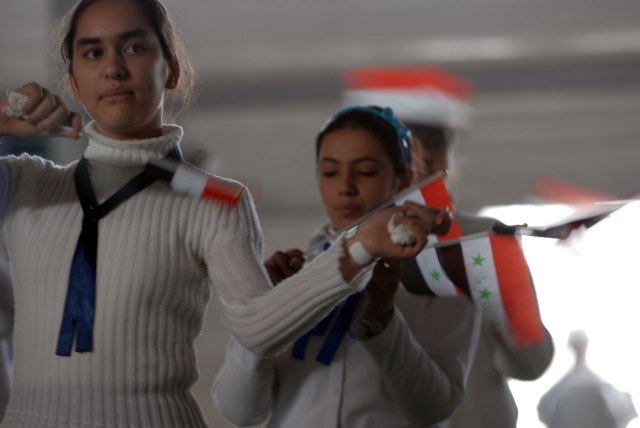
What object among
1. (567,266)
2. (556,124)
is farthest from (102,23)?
(556,124)

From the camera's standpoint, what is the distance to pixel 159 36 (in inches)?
37.3

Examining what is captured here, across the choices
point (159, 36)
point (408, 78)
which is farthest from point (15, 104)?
point (408, 78)

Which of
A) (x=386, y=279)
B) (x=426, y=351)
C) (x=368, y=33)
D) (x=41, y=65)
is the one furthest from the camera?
(x=368, y=33)

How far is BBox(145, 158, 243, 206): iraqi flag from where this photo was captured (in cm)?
90

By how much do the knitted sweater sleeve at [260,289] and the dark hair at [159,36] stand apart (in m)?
0.16

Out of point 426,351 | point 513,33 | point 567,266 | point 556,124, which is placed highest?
point 513,33

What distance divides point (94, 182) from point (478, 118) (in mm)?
2520

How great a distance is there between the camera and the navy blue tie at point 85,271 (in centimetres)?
87

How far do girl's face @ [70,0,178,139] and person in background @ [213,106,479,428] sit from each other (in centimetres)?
30

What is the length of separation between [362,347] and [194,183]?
0.46 meters

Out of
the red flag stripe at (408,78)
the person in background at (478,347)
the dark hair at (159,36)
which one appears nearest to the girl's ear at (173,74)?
the dark hair at (159,36)

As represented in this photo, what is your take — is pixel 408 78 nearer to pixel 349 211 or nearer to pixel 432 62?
pixel 432 62

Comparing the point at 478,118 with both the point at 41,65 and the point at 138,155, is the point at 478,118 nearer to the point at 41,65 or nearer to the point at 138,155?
the point at 41,65

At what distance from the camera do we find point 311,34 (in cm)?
317
